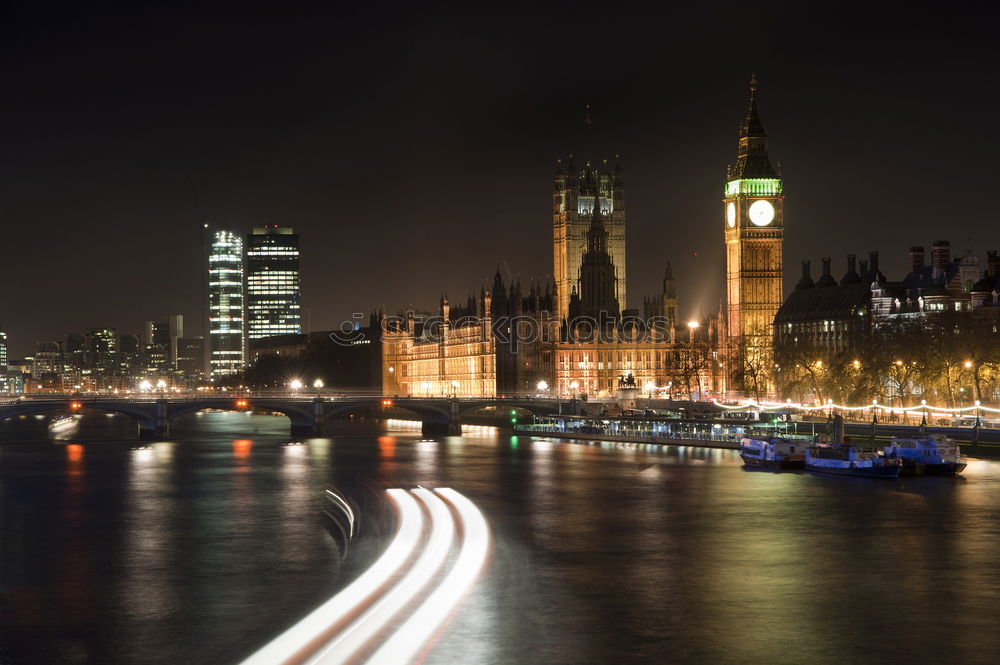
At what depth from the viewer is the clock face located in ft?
618

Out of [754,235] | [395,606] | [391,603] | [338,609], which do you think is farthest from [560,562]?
[754,235]

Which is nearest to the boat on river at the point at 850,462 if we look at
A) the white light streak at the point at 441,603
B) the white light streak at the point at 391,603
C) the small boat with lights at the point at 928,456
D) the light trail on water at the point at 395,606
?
the small boat with lights at the point at 928,456

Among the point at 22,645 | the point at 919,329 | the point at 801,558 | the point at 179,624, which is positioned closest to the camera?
the point at 22,645

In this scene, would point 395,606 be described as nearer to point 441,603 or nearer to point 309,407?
point 441,603

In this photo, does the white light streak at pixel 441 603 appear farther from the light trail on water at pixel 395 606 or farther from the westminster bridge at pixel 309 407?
the westminster bridge at pixel 309 407

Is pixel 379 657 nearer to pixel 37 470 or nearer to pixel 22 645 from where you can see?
pixel 22 645

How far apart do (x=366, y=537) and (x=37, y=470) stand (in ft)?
161

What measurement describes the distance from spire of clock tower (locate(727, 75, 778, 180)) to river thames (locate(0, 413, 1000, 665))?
98695mm

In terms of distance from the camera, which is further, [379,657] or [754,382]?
[754,382]

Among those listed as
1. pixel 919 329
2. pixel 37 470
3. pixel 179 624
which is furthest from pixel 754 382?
pixel 179 624

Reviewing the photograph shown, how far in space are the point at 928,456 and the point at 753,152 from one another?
112198 mm

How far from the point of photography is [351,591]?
4306cm

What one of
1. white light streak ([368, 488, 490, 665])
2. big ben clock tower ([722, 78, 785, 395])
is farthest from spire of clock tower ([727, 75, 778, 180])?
white light streak ([368, 488, 490, 665])

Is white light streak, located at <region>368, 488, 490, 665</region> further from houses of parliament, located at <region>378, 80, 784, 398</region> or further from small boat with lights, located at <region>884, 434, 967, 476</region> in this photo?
houses of parliament, located at <region>378, 80, 784, 398</region>
